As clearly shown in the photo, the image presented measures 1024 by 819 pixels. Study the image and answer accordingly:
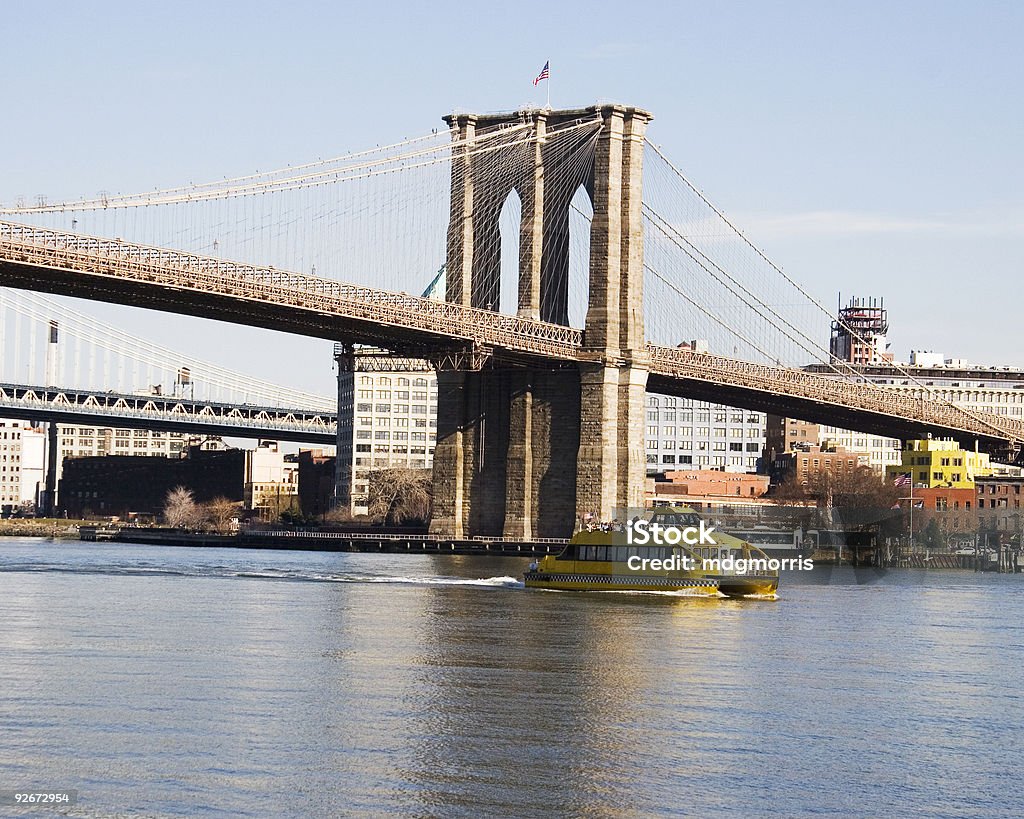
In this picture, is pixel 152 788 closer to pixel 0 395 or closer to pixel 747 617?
pixel 747 617

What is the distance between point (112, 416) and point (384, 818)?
104 meters

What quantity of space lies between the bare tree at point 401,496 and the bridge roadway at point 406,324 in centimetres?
2648

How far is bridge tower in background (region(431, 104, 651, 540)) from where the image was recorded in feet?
260

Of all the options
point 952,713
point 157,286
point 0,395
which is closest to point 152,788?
point 952,713

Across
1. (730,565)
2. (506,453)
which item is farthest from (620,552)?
(506,453)

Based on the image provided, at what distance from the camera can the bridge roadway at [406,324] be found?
6012 cm

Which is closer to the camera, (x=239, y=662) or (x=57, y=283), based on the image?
(x=239, y=662)

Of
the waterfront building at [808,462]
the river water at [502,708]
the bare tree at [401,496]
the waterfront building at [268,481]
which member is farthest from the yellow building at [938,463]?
the waterfront building at [268,481]

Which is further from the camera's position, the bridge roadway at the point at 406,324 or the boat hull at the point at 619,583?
the bridge roadway at the point at 406,324

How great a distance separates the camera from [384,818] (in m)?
19.0

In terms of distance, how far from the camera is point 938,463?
341ft

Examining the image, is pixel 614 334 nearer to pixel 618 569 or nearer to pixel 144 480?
pixel 618 569

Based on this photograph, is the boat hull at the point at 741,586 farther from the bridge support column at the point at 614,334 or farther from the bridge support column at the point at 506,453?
the bridge support column at the point at 506,453

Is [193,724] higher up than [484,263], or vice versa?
[484,263]
